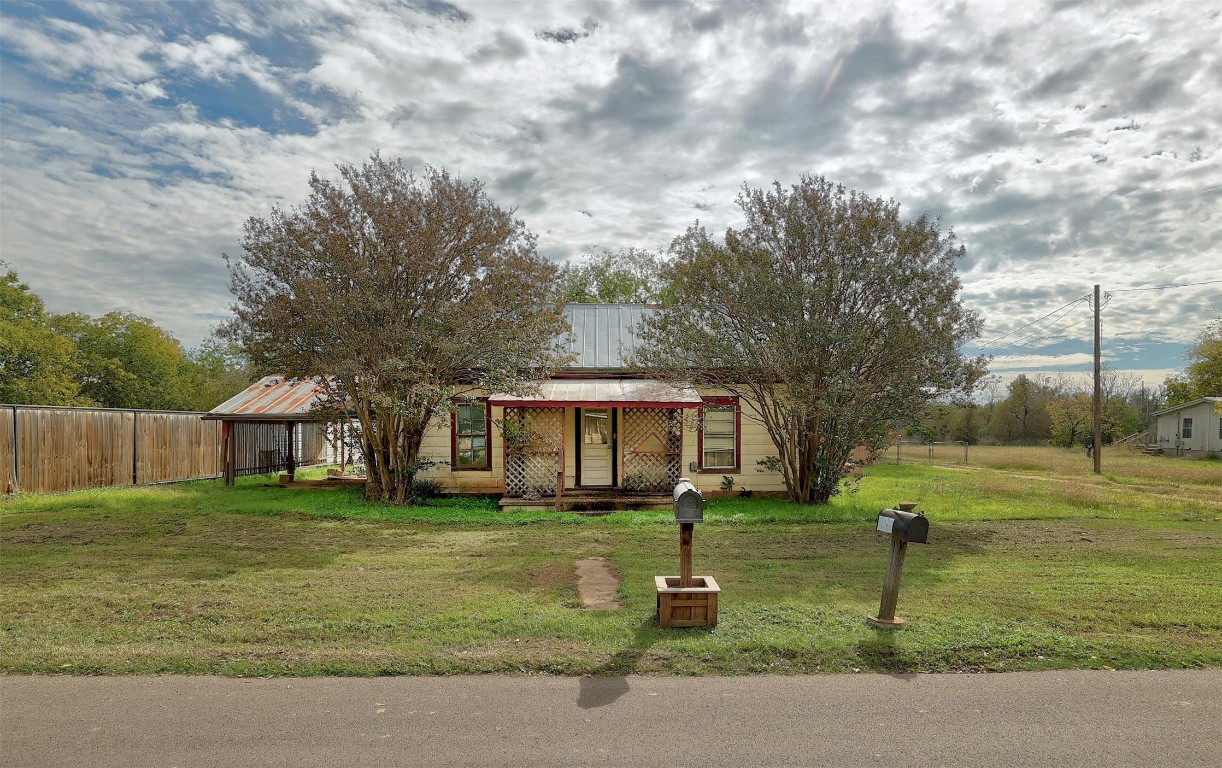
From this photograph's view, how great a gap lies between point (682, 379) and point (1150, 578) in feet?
26.1

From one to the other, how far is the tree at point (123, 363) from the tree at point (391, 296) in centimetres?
2648

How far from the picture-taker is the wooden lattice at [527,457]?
14.5m

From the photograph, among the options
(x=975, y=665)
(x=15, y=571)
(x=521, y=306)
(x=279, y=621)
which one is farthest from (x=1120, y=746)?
(x=521, y=306)

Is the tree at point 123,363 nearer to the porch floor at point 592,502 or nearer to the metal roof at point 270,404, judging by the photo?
the metal roof at point 270,404

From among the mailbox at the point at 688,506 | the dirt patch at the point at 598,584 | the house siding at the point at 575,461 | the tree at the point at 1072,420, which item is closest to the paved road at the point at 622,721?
the mailbox at the point at 688,506

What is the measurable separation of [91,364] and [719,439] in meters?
32.1

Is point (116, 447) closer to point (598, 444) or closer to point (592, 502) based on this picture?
point (598, 444)

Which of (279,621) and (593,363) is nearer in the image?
(279,621)

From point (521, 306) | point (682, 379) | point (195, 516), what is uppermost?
point (521, 306)

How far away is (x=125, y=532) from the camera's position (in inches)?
403

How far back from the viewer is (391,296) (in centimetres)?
1277

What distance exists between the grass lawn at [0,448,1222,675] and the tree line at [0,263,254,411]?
19.4 m

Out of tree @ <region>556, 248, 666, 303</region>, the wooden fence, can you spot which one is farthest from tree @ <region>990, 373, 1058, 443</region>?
the wooden fence

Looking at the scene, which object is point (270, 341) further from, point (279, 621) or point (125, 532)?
point (279, 621)
